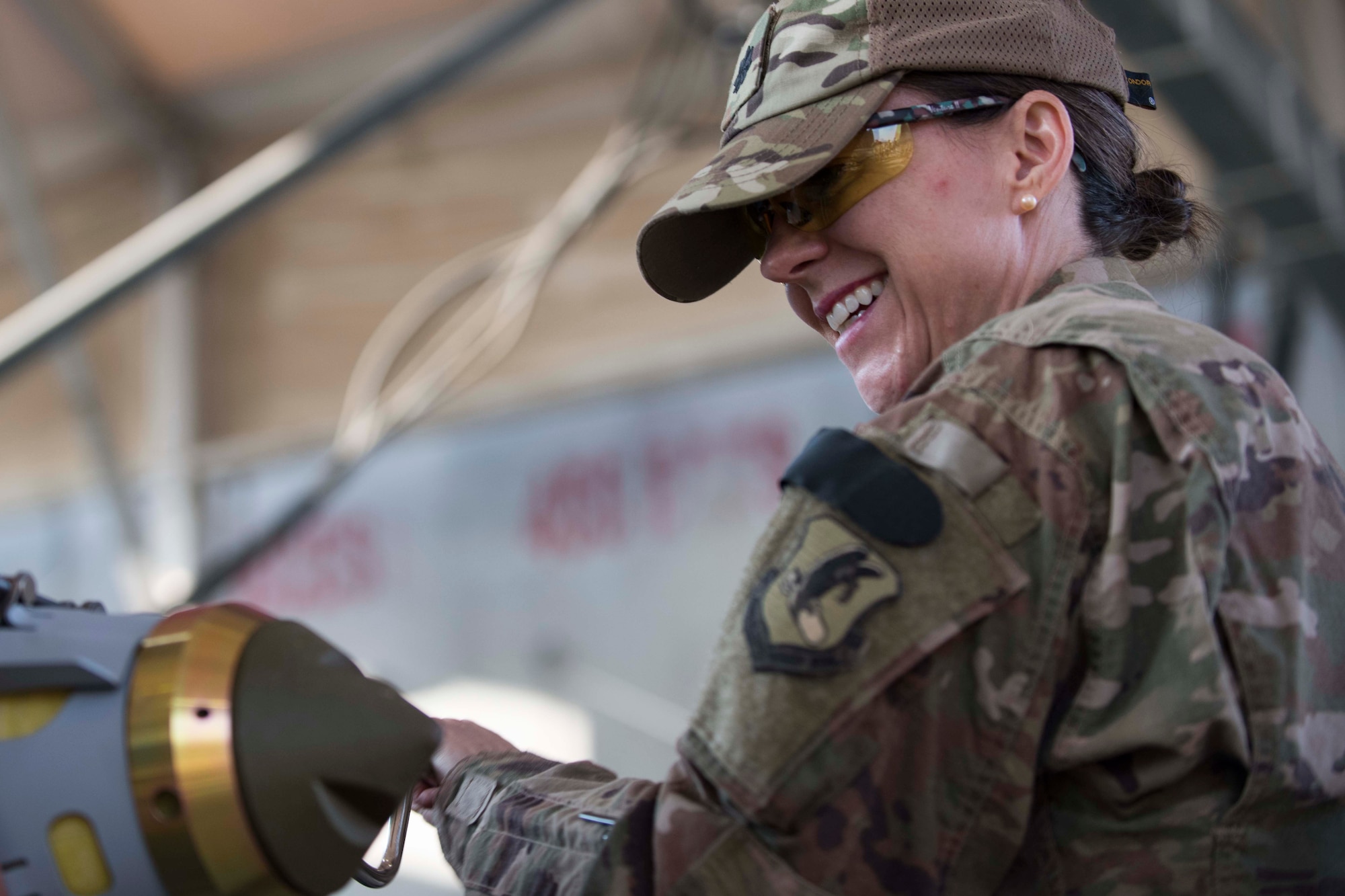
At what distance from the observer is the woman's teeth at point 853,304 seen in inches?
31.6

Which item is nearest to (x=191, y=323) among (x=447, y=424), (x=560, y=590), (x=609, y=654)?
(x=447, y=424)

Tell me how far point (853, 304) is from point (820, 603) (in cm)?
35

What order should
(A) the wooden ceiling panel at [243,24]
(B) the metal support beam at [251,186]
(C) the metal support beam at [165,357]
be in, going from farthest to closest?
(C) the metal support beam at [165,357], (A) the wooden ceiling panel at [243,24], (B) the metal support beam at [251,186]

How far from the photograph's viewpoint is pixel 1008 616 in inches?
20.8

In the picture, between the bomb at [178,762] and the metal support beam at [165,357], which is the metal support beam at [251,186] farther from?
the metal support beam at [165,357]

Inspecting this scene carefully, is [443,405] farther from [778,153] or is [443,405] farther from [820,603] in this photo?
[820,603]

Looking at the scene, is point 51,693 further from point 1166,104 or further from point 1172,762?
point 1166,104

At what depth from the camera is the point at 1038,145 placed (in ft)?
2.51

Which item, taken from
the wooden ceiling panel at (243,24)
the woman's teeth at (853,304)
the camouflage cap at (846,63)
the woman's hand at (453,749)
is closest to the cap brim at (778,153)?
the camouflage cap at (846,63)

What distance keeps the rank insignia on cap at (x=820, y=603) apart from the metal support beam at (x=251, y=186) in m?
2.03

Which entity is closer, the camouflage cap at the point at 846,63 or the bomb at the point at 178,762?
the bomb at the point at 178,762

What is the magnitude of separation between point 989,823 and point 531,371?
152 inches

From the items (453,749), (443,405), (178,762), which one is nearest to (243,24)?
(443,405)

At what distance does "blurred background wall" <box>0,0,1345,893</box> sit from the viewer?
3.83 metres
